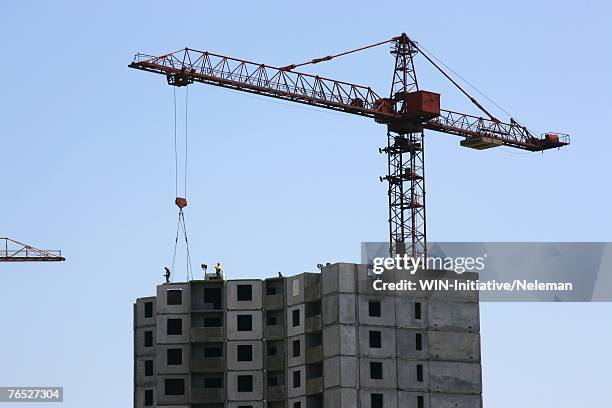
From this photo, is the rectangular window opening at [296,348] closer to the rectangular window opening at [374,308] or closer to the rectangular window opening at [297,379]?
the rectangular window opening at [297,379]

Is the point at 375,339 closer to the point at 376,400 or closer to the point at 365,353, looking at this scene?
the point at 365,353

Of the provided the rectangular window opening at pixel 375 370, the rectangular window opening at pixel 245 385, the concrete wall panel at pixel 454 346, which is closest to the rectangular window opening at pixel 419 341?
the concrete wall panel at pixel 454 346

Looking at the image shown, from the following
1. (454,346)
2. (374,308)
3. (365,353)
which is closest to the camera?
(365,353)

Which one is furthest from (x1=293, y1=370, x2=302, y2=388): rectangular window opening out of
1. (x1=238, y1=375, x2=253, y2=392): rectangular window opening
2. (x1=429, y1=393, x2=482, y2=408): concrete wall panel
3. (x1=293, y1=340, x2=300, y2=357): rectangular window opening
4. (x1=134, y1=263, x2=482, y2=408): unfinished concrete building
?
(x1=429, y1=393, x2=482, y2=408): concrete wall panel

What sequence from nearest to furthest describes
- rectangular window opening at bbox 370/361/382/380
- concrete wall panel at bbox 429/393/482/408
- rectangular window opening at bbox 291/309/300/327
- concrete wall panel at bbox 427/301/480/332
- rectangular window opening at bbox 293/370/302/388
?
rectangular window opening at bbox 370/361/382/380
concrete wall panel at bbox 429/393/482/408
rectangular window opening at bbox 293/370/302/388
concrete wall panel at bbox 427/301/480/332
rectangular window opening at bbox 291/309/300/327

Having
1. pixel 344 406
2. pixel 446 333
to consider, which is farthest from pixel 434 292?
pixel 344 406

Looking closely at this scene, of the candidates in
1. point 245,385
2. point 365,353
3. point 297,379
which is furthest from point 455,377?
point 245,385

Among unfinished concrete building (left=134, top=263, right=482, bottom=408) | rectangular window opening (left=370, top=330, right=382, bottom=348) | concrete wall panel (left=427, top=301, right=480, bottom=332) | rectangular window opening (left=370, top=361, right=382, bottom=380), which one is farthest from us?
concrete wall panel (left=427, top=301, right=480, bottom=332)

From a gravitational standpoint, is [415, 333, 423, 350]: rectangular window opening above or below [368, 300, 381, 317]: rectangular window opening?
below

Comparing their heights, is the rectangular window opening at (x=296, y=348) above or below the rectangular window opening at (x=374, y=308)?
below

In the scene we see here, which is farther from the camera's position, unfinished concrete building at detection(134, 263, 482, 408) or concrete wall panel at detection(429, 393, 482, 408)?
concrete wall panel at detection(429, 393, 482, 408)

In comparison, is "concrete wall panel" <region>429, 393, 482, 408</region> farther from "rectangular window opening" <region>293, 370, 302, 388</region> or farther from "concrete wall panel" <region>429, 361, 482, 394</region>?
"rectangular window opening" <region>293, 370, 302, 388</region>

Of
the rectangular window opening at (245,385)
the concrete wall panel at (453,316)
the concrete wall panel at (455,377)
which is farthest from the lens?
the rectangular window opening at (245,385)

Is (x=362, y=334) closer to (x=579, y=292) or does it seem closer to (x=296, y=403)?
(x=296, y=403)
